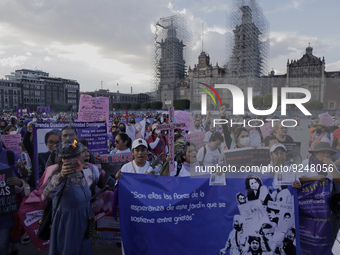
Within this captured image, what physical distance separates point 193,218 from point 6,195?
88.3 inches

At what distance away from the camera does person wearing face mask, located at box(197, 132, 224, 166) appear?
3672 millimetres

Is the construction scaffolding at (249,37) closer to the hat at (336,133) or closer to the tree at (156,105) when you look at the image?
the tree at (156,105)

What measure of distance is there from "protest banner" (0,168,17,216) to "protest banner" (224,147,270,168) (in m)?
2.63

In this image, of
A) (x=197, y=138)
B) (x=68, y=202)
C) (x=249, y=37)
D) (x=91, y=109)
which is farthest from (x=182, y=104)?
(x=68, y=202)

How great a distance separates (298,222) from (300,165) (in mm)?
670

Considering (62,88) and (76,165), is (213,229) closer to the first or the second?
(76,165)

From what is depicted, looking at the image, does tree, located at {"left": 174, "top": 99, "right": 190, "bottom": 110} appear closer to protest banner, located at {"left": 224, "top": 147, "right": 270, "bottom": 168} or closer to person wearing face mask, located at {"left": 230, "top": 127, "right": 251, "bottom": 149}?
person wearing face mask, located at {"left": 230, "top": 127, "right": 251, "bottom": 149}

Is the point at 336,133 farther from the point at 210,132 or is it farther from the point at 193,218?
the point at 193,218

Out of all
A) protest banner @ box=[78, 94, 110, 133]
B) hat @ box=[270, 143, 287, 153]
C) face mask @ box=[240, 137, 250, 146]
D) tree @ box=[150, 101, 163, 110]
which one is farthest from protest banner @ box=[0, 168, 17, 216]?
tree @ box=[150, 101, 163, 110]

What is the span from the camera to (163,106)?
70500 mm

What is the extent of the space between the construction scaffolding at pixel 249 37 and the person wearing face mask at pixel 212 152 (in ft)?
145

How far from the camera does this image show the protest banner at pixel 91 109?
25.7 feet

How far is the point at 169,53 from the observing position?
2591 inches

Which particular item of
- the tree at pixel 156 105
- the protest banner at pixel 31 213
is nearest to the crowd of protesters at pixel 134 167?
the protest banner at pixel 31 213
